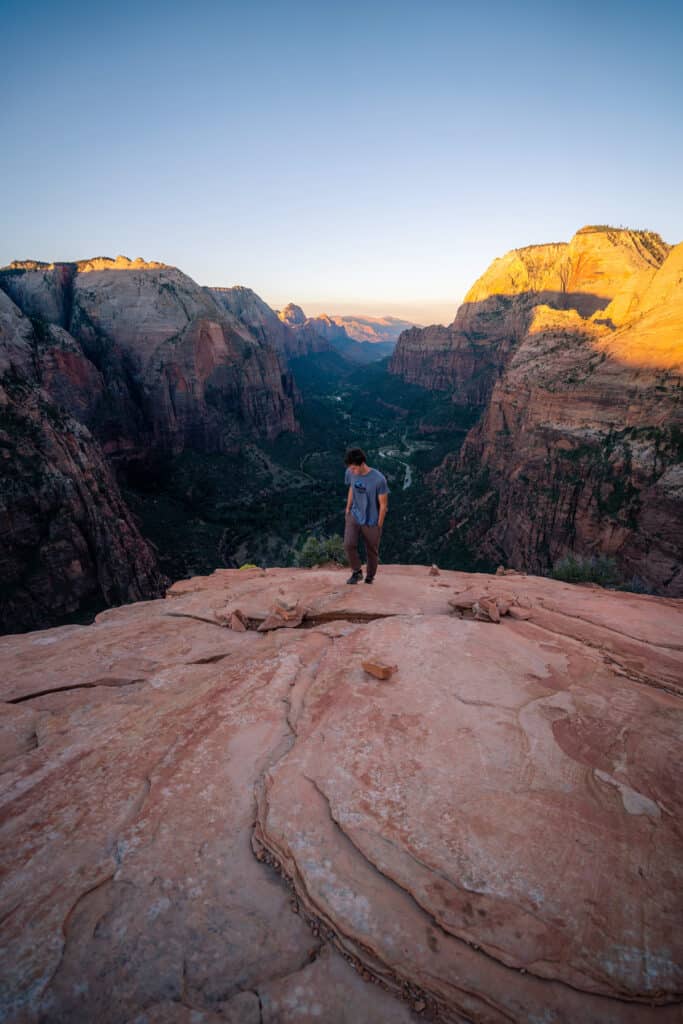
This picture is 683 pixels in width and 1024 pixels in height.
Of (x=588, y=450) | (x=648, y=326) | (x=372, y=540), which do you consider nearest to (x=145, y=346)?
(x=588, y=450)

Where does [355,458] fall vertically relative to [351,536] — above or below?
above

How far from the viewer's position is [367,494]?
788 cm

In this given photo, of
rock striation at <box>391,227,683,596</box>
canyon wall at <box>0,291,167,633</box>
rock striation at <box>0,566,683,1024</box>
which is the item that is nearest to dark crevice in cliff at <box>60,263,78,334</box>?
canyon wall at <box>0,291,167,633</box>

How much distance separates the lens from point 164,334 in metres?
58.2

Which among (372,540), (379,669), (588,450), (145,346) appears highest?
(145,346)

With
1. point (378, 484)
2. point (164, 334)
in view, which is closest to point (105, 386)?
point (164, 334)

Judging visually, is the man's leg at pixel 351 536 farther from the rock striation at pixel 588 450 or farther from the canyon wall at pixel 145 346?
the canyon wall at pixel 145 346

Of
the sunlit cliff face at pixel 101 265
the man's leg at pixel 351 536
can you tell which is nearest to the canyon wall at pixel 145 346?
the sunlit cliff face at pixel 101 265

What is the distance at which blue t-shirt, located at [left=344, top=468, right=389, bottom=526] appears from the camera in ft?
25.6

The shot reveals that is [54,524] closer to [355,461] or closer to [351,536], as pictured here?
[351,536]

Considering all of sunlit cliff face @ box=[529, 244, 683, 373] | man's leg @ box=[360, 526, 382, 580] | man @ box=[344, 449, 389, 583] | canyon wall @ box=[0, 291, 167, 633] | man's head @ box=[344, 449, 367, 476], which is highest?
sunlit cliff face @ box=[529, 244, 683, 373]

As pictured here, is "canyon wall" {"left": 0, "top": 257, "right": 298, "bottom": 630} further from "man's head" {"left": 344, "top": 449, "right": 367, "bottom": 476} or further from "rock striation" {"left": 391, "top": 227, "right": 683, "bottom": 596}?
"rock striation" {"left": 391, "top": 227, "right": 683, "bottom": 596}

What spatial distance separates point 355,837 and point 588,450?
99.7 feet

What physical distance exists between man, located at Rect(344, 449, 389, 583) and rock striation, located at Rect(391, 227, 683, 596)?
19.8m
